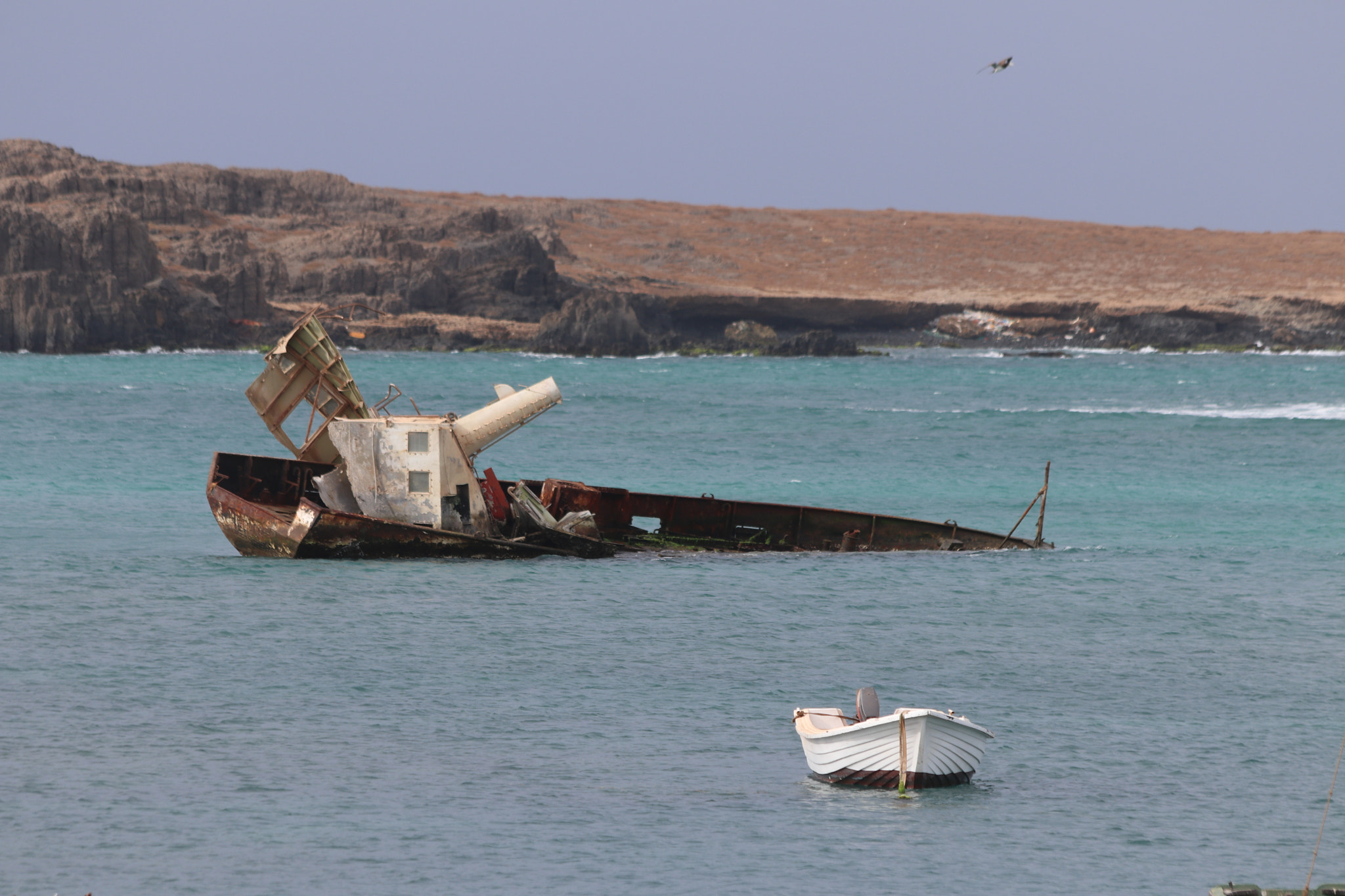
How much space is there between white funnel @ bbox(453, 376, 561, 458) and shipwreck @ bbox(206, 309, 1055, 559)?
32 millimetres

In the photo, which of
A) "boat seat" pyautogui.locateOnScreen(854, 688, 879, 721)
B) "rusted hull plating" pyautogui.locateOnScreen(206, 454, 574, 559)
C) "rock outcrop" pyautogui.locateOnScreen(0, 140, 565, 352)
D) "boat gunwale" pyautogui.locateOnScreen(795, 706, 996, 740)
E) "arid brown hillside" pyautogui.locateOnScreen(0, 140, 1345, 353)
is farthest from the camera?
"arid brown hillside" pyautogui.locateOnScreen(0, 140, 1345, 353)

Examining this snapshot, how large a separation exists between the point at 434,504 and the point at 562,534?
3.02m

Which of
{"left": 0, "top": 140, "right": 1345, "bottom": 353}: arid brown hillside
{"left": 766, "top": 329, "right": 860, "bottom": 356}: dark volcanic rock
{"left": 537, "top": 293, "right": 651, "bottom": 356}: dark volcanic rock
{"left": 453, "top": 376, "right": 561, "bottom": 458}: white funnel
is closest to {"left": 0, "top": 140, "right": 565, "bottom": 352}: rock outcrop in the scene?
{"left": 0, "top": 140, "right": 1345, "bottom": 353}: arid brown hillside

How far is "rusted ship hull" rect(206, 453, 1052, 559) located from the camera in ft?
90.3

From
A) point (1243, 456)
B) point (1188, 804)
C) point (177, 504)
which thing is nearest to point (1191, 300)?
point (1243, 456)

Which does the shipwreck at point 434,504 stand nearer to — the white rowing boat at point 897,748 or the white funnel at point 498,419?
the white funnel at point 498,419

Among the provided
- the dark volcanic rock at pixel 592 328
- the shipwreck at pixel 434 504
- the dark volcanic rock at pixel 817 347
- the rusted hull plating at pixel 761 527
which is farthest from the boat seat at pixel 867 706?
the dark volcanic rock at pixel 817 347

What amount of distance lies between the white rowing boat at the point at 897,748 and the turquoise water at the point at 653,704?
0.30 meters

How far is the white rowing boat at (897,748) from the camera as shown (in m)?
14.2

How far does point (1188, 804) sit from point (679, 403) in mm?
69504

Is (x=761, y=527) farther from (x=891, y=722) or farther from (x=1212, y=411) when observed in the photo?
(x=1212, y=411)

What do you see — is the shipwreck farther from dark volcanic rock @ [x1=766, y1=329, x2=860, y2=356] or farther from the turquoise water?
dark volcanic rock @ [x1=766, y1=329, x2=860, y2=356]

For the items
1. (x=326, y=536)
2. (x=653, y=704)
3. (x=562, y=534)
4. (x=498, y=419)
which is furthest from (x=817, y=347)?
(x=653, y=704)

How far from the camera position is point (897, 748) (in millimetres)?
14422
